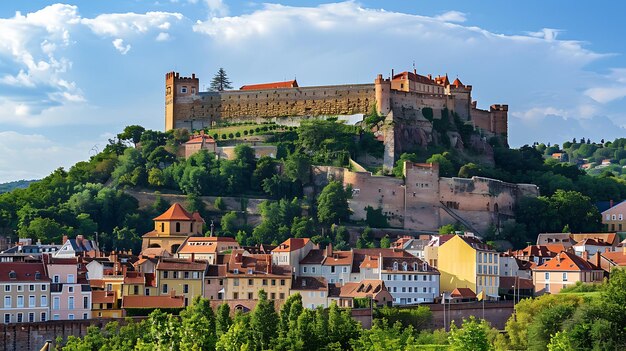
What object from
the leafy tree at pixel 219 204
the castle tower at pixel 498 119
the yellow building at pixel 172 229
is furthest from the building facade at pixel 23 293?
the castle tower at pixel 498 119

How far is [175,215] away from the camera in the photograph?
3679 inches

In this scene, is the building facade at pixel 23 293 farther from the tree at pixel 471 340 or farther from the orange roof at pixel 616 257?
the orange roof at pixel 616 257

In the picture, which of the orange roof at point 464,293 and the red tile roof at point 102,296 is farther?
the orange roof at point 464,293

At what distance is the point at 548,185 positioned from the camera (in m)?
113

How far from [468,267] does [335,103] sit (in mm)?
41484

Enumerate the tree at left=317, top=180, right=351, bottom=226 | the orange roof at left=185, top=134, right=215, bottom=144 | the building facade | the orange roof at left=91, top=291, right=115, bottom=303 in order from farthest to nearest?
the orange roof at left=185, top=134, right=215, bottom=144
the tree at left=317, top=180, right=351, bottom=226
the orange roof at left=91, top=291, right=115, bottom=303
the building facade

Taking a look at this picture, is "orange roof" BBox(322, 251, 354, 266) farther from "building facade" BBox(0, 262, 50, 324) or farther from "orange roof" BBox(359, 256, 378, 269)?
"building facade" BBox(0, 262, 50, 324)

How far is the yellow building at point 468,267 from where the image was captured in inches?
3022

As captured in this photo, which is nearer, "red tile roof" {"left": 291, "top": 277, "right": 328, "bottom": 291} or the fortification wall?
"red tile roof" {"left": 291, "top": 277, "right": 328, "bottom": 291}

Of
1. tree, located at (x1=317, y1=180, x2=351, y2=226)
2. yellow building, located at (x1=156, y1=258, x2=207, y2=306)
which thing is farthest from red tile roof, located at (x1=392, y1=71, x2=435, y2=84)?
Answer: yellow building, located at (x1=156, y1=258, x2=207, y2=306)

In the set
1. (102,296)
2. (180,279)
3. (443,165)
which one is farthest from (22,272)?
(443,165)

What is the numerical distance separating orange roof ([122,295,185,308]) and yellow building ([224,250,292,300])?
4.02 m

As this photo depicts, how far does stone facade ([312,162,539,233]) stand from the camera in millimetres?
102250

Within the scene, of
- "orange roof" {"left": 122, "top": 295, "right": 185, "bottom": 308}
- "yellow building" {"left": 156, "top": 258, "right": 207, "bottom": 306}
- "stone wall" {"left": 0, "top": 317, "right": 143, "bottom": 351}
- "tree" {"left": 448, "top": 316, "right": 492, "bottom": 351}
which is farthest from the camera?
"yellow building" {"left": 156, "top": 258, "right": 207, "bottom": 306}
